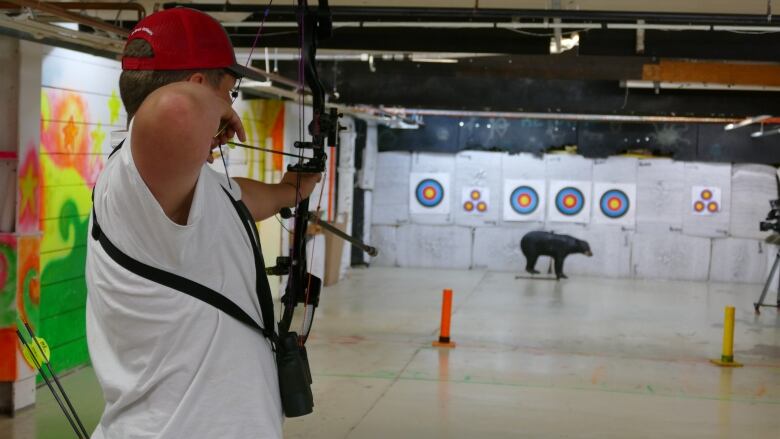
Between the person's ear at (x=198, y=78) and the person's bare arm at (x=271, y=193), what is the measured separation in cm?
29

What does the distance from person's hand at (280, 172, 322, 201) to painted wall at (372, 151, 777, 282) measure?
41.8 ft

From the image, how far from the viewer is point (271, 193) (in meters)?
1.59

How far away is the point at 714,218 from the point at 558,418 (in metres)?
9.51

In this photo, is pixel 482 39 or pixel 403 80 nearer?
pixel 482 39

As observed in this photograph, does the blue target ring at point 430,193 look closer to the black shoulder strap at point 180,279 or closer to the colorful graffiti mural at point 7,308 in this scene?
the colorful graffiti mural at point 7,308

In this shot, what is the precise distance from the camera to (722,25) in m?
4.98

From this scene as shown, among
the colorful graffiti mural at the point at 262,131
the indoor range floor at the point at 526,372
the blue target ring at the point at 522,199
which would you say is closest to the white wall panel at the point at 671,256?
the blue target ring at the point at 522,199

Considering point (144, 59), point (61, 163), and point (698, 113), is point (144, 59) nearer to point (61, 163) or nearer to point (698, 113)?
point (61, 163)

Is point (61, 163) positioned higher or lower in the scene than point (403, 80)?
lower

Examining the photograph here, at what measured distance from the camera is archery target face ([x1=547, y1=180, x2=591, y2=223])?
47.5ft

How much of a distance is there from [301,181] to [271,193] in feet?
0.35

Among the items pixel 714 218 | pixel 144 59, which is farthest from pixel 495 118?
pixel 144 59

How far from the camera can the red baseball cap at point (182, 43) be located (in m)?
1.21

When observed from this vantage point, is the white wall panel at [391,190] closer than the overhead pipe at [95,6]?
No
